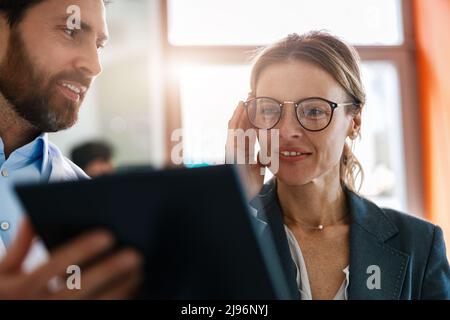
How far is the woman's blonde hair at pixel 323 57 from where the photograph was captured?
2.41 ft

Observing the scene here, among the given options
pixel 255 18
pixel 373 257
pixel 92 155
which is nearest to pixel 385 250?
pixel 373 257

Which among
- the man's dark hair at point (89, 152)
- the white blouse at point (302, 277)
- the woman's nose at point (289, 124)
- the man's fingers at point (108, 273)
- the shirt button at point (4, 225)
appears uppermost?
the woman's nose at point (289, 124)

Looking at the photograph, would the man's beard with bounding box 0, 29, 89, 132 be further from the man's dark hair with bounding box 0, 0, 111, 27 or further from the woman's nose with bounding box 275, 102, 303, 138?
the woman's nose with bounding box 275, 102, 303, 138

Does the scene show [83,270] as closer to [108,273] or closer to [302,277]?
[108,273]

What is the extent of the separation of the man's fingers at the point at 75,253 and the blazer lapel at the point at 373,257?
0.40 m

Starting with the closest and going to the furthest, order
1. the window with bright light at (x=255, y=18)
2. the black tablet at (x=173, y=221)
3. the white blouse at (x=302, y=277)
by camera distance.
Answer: the black tablet at (x=173, y=221) < the white blouse at (x=302, y=277) < the window with bright light at (x=255, y=18)

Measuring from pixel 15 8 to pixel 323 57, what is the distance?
46 cm

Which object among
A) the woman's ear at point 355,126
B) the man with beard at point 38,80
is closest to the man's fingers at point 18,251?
the man with beard at point 38,80

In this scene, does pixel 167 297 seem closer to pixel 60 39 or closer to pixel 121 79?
pixel 60 39

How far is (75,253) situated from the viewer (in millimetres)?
413

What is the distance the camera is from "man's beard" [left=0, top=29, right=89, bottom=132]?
0.73m

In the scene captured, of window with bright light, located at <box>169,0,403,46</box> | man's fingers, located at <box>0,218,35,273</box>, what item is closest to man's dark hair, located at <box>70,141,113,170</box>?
window with bright light, located at <box>169,0,403,46</box>

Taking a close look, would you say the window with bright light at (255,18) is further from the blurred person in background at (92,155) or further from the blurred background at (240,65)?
the blurred person in background at (92,155)

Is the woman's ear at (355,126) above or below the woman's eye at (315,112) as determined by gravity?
below
